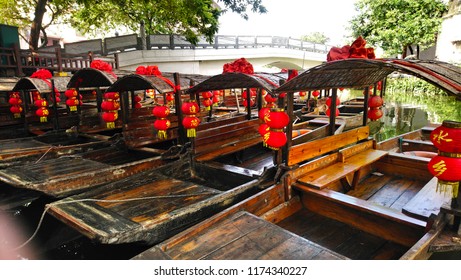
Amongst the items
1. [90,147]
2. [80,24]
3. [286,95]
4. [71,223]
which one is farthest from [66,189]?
[80,24]

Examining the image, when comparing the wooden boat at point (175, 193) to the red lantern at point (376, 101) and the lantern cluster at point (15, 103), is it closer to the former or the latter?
the red lantern at point (376, 101)

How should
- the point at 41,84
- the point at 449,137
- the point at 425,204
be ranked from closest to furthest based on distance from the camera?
the point at 449,137
the point at 425,204
the point at 41,84

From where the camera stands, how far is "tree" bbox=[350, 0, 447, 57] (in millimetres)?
20422

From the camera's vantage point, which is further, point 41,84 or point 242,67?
point 41,84

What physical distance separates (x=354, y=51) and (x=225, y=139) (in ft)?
10.7

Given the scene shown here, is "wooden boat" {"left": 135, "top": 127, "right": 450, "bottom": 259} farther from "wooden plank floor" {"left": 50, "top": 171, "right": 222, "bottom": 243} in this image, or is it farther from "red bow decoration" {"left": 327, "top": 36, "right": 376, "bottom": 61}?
"red bow decoration" {"left": 327, "top": 36, "right": 376, "bottom": 61}

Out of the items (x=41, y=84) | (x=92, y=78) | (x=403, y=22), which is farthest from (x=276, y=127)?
(x=403, y=22)

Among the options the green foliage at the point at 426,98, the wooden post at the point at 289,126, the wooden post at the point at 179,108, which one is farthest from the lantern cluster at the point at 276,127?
the green foliage at the point at 426,98

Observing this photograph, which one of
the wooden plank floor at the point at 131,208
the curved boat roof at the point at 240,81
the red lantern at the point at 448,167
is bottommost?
the wooden plank floor at the point at 131,208

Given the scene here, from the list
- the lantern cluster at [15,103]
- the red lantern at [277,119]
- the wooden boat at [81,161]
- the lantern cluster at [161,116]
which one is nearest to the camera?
the red lantern at [277,119]

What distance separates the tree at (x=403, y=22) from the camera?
804 inches

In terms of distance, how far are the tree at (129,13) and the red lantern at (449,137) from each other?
9.52m

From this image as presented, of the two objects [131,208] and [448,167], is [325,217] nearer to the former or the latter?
[448,167]

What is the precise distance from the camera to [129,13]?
16109 mm
